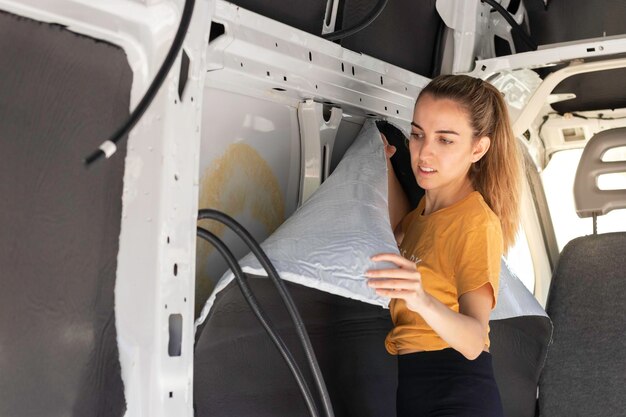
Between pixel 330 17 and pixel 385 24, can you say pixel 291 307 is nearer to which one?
pixel 330 17

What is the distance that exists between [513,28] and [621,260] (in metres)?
0.91

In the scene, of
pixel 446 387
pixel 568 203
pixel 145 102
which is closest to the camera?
pixel 145 102

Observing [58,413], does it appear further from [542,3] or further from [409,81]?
[542,3]

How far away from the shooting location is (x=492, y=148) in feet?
7.27

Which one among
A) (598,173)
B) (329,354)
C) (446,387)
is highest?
(598,173)

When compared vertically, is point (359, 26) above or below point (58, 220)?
above

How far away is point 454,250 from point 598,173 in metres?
1.26

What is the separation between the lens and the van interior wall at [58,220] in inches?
55.8

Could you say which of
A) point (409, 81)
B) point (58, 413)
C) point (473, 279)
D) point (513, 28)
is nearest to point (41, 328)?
point (58, 413)

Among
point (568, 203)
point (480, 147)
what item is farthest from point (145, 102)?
point (568, 203)

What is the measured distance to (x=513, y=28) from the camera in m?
3.09

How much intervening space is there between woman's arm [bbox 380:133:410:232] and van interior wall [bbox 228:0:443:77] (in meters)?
0.29

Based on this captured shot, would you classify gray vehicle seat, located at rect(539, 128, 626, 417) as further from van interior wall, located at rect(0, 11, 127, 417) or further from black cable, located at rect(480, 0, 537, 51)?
van interior wall, located at rect(0, 11, 127, 417)

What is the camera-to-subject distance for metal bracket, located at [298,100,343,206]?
7.46 feet
